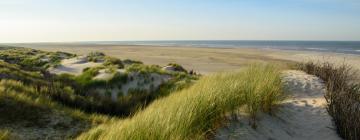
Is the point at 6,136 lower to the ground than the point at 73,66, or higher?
higher

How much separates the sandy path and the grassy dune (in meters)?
0.21

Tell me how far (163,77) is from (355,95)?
708cm

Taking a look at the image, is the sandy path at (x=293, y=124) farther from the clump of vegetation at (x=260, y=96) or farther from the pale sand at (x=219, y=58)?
the pale sand at (x=219, y=58)

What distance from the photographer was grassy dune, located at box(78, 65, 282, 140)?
4.06 m

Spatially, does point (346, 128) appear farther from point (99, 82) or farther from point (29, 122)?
point (99, 82)

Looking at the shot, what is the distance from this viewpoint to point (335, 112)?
6664mm

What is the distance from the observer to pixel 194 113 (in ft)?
14.9

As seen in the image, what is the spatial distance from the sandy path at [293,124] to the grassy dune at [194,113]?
209 millimetres

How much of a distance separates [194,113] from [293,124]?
270 cm

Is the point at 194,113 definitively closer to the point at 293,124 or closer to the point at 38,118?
the point at 293,124

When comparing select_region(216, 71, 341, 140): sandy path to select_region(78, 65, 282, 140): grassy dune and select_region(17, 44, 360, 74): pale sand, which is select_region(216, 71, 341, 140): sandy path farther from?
select_region(17, 44, 360, 74): pale sand

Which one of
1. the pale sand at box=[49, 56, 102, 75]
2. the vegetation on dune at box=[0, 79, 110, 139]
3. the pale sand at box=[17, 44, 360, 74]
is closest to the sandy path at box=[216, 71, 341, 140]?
the vegetation on dune at box=[0, 79, 110, 139]

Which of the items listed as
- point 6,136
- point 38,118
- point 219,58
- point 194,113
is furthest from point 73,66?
point 219,58

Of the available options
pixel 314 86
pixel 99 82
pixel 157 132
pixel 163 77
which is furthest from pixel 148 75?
pixel 157 132
